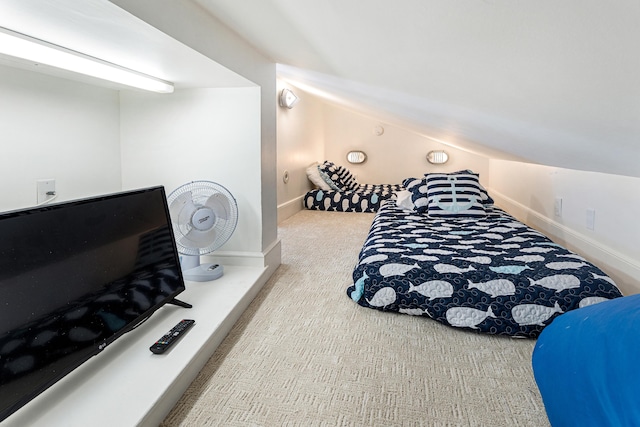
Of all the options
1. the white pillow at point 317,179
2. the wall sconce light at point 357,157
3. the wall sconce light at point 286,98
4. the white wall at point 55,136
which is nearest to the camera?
the white wall at point 55,136

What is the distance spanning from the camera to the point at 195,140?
2.30m

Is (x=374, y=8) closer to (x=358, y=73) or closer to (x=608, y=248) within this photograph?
(x=358, y=73)

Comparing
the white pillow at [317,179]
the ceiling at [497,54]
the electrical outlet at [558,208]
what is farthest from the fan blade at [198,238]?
the white pillow at [317,179]

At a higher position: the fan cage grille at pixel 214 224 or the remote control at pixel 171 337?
the fan cage grille at pixel 214 224

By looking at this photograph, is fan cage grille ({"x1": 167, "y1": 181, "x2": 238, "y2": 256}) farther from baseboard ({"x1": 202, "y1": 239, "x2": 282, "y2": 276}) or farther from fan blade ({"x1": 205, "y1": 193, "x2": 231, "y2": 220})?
baseboard ({"x1": 202, "y1": 239, "x2": 282, "y2": 276})

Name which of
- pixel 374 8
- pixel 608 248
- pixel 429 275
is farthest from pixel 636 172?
pixel 374 8

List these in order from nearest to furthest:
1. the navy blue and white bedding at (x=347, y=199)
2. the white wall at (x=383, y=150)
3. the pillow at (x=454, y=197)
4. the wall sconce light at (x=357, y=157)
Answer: the pillow at (x=454, y=197), the navy blue and white bedding at (x=347, y=199), the white wall at (x=383, y=150), the wall sconce light at (x=357, y=157)

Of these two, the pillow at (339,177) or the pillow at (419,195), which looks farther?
the pillow at (339,177)

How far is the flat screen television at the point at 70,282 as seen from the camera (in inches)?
39.0

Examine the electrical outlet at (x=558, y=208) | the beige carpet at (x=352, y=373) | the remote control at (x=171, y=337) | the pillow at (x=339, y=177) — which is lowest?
the beige carpet at (x=352, y=373)

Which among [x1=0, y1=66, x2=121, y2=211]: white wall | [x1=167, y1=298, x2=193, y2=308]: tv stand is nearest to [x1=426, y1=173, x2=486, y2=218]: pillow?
[x1=167, y1=298, x2=193, y2=308]: tv stand

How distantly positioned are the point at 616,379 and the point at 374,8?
40.5 inches

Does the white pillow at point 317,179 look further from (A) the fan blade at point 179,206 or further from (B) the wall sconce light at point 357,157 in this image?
(A) the fan blade at point 179,206

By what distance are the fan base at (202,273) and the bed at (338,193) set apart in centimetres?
314
